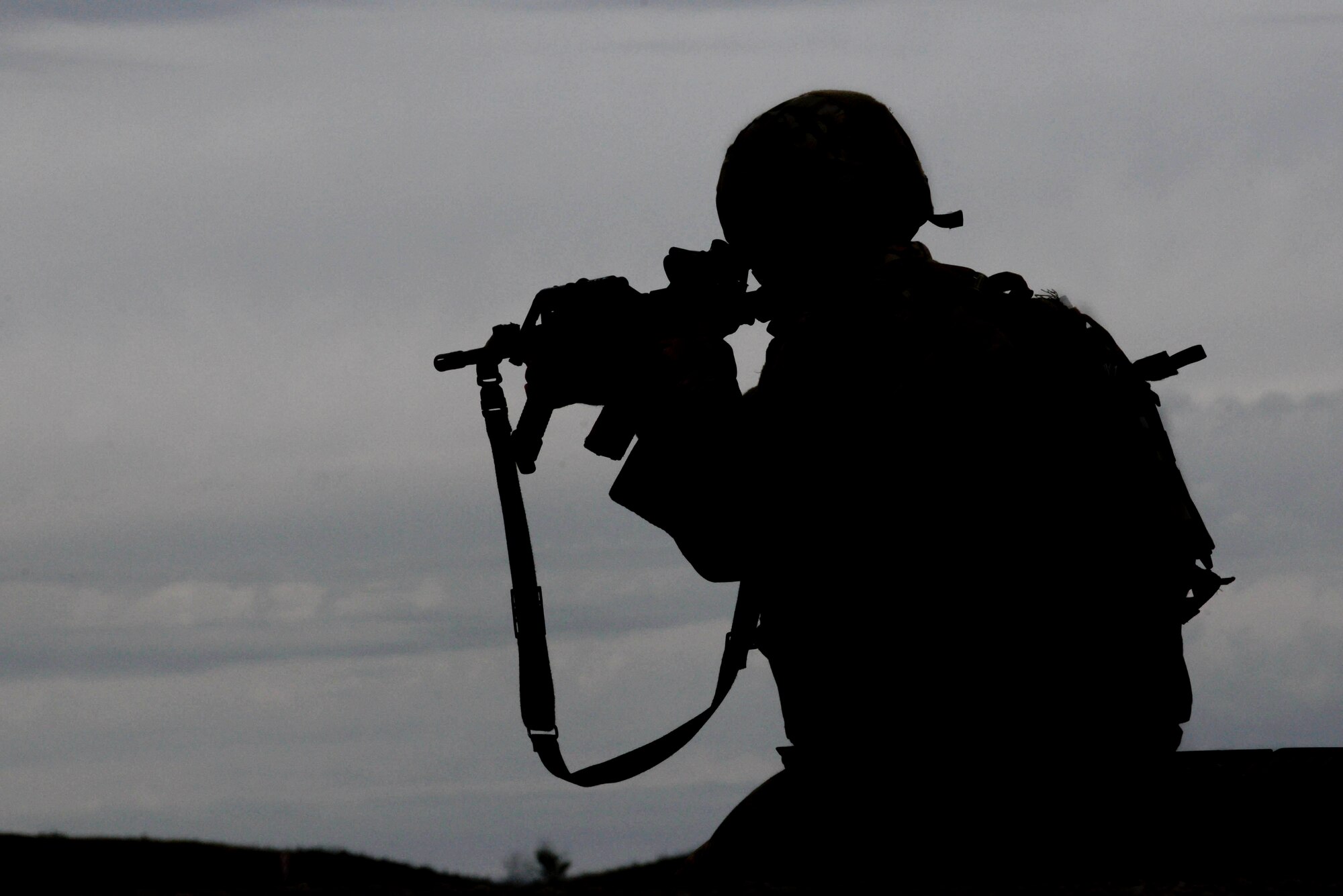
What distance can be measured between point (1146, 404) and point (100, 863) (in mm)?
7241

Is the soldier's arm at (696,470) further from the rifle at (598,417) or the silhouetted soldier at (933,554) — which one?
the rifle at (598,417)

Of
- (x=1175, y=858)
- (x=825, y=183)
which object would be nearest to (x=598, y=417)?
(x=825, y=183)

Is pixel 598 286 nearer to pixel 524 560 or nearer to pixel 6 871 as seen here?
pixel 524 560

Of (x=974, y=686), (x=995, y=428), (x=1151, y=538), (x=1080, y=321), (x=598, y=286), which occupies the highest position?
(x=598, y=286)

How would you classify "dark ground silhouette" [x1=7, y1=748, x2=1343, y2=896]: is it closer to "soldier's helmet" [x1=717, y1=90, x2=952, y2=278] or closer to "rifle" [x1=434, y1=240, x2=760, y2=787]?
"rifle" [x1=434, y1=240, x2=760, y2=787]

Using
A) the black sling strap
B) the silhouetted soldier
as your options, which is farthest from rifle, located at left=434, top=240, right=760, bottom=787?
the silhouetted soldier

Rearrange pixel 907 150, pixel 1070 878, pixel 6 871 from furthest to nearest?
1. pixel 6 871
2. pixel 907 150
3. pixel 1070 878

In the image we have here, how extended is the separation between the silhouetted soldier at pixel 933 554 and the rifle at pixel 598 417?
0.39 meters

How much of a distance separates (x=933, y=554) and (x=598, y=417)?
1282mm

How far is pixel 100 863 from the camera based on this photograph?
970cm

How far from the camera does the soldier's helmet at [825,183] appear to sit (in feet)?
17.2

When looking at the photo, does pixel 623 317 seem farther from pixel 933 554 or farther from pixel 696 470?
pixel 933 554

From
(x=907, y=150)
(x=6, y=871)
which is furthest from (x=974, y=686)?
(x=6, y=871)

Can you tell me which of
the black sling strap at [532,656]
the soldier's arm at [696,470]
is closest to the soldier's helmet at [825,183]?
the soldier's arm at [696,470]
